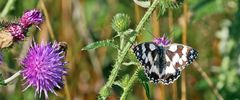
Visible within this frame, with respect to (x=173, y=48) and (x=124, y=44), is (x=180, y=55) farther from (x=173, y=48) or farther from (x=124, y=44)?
(x=124, y=44)

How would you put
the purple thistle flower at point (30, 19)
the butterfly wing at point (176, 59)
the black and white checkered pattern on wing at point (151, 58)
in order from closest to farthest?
1. the black and white checkered pattern on wing at point (151, 58)
2. the butterfly wing at point (176, 59)
3. the purple thistle flower at point (30, 19)

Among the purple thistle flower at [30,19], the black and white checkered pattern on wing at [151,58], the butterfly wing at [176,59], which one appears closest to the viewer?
the black and white checkered pattern on wing at [151,58]

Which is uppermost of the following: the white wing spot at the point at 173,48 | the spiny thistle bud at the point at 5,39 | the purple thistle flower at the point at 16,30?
the purple thistle flower at the point at 16,30

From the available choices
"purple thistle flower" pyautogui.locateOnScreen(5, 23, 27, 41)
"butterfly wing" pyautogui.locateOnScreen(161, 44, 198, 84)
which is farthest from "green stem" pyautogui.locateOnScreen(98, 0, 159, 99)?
"purple thistle flower" pyautogui.locateOnScreen(5, 23, 27, 41)

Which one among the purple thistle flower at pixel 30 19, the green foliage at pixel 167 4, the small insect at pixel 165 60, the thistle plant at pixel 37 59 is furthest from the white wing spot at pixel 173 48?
the purple thistle flower at pixel 30 19

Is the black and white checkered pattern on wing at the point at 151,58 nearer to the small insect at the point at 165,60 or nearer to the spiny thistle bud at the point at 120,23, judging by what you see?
the small insect at the point at 165,60

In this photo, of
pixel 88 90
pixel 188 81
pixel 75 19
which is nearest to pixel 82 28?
pixel 75 19

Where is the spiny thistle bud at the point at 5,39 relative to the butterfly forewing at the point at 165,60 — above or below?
above
